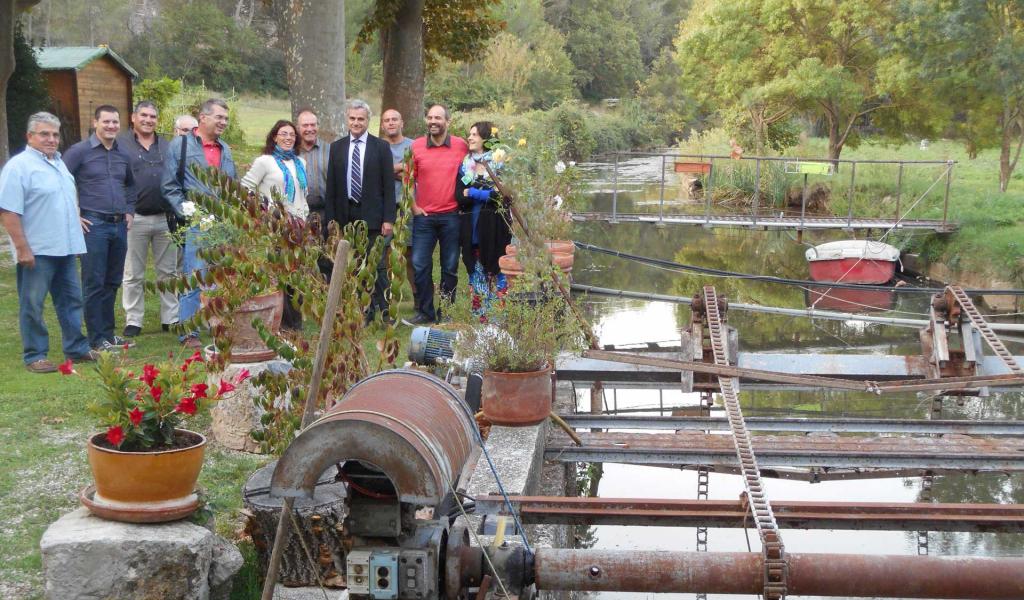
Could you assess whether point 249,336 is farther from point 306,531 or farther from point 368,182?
point 368,182

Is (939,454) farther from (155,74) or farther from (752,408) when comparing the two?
(155,74)

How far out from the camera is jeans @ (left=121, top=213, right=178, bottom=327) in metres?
8.39

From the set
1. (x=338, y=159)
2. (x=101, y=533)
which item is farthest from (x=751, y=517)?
(x=338, y=159)

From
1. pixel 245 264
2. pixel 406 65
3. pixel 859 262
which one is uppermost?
pixel 406 65

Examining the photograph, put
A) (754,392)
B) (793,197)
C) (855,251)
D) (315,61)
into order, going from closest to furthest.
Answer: (315,61)
(754,392)
(855,251)
(793,197)

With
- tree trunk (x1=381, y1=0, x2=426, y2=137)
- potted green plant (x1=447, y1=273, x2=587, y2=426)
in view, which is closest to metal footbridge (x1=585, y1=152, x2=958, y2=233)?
tree trunk (x1=381, y1=0, x2=426, y2=137)

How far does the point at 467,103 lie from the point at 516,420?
47.3 m

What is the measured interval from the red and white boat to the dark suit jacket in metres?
13.5

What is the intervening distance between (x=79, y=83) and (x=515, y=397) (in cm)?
2277

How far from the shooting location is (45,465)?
5.55 m

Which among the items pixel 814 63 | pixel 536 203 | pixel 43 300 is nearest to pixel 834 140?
pixel 814 63

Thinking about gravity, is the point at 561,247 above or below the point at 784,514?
above

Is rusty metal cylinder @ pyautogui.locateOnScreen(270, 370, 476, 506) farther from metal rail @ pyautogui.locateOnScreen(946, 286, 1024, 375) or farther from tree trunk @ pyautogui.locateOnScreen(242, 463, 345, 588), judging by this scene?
metal rail @ pyautogui.locateOnScreen(946, 286, 1024, 375)

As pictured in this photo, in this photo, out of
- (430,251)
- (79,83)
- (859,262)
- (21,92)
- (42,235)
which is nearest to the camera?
(42,235)
